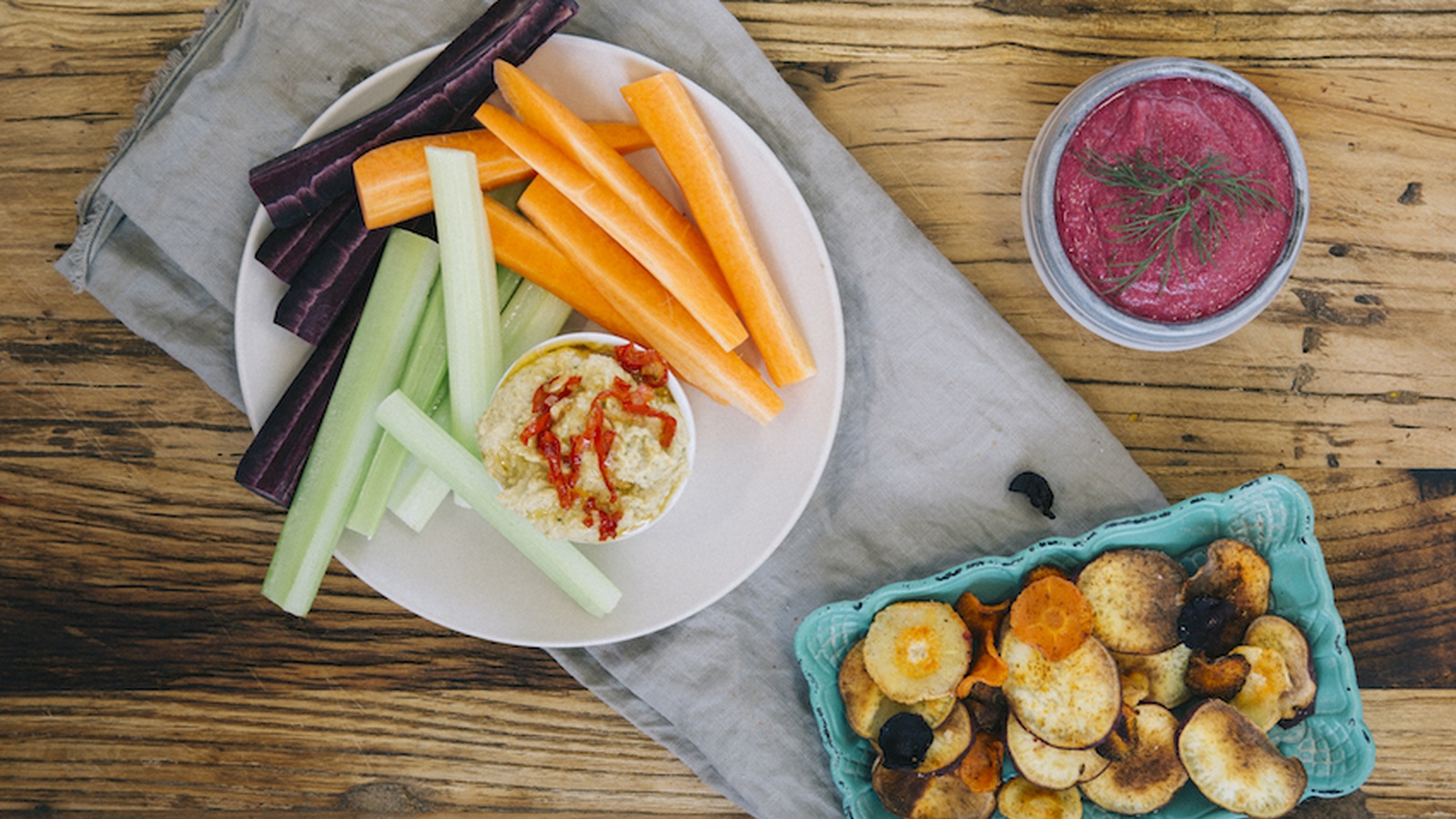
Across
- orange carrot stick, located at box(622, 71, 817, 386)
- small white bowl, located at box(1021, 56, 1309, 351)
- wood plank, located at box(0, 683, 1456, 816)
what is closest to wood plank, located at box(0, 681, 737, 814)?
wood plank, located at box(0, 683, 1456, 816)

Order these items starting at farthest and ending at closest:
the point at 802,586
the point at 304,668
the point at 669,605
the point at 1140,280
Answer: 1. the point at 304,668
2. the point at 802,586
3. the point at 669,605
4. the point at 1140,280

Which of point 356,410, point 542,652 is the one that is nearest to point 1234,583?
point 542,652

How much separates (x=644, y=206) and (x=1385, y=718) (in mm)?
1956

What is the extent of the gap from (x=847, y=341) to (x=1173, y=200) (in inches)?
25.7

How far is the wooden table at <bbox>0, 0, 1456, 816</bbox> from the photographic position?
1.91 metres

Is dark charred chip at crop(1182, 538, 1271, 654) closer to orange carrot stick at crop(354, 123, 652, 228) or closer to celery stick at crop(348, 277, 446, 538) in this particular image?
orange carrot stick at crop(354, 123, 652, 228)

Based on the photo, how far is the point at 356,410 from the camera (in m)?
1.72

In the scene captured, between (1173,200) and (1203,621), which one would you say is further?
(1203,621)

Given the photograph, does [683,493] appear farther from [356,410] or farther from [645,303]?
[356,410]

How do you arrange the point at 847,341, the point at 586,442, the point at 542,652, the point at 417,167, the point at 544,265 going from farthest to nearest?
the point at 542,652 → the point at 847,341 → the point at 544,265 → the point at 417,167 → the point at 586,442

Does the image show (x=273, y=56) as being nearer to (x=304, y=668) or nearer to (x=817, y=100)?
(x=817, y=100)

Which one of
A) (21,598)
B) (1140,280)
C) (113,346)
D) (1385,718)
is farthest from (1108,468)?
(21,598)

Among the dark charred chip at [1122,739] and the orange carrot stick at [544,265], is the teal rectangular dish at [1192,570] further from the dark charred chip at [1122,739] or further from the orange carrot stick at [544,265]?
the orange carrot stick at [544,265]

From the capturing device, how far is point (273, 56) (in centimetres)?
182
